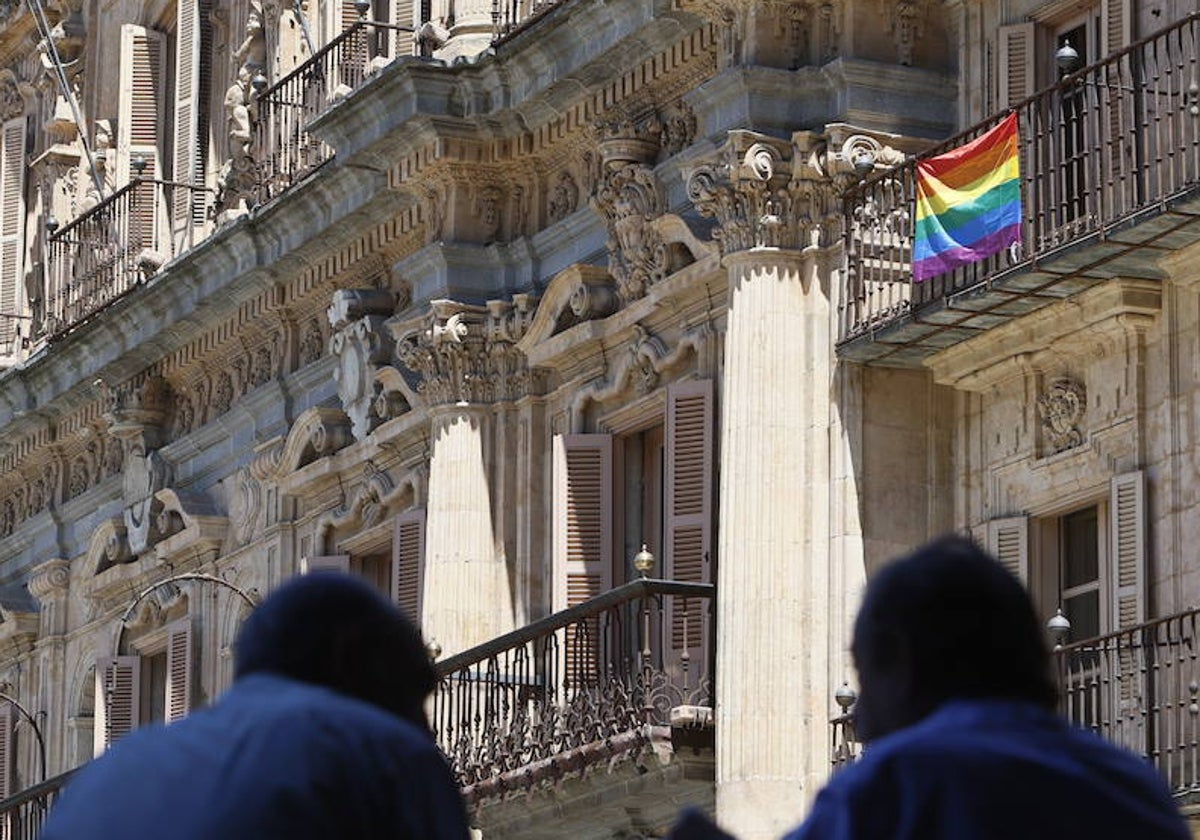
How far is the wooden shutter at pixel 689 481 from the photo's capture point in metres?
23.4

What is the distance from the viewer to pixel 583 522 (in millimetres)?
25203

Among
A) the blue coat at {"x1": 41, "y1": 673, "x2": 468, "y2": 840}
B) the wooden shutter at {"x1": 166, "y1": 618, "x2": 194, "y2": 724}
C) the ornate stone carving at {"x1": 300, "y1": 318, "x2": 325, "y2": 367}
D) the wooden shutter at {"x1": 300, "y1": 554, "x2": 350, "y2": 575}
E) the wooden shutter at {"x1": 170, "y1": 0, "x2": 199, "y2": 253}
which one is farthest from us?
the wooden shutter at {"x1": 170, "y1": 0, "x2": 199, "y2": 253}

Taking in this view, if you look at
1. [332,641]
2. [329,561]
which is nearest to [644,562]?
[329,561]

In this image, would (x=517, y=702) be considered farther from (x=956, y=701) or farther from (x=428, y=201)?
(x=956, y=701)

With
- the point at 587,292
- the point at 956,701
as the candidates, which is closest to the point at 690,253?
the point at 587,292

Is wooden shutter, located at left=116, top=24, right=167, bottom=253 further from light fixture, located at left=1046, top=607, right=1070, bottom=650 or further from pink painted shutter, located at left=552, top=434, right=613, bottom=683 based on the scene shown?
light fixture, located at left=1046, top=607, right=1070, bottom=650

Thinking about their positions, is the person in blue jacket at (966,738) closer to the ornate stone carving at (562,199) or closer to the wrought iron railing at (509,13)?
the ornate stone carving at (562,199)

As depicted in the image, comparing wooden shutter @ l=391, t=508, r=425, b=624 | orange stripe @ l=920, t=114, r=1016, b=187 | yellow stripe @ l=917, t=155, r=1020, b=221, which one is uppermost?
orange stripe @ l=920, t=114, r=1016, b=187

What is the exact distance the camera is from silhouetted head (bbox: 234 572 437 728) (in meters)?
6.60

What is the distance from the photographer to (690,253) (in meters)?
23.9

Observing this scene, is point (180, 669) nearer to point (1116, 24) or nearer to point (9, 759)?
point (9, 759)

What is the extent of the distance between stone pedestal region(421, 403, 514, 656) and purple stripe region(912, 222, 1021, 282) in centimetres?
566

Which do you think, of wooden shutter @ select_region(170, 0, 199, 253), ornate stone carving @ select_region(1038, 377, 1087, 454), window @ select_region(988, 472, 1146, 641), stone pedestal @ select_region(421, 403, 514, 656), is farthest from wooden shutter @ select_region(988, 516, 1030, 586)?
wooden shutter @ select_region(170, 0, 199, 253)

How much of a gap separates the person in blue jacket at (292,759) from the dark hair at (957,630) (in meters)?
0.81
